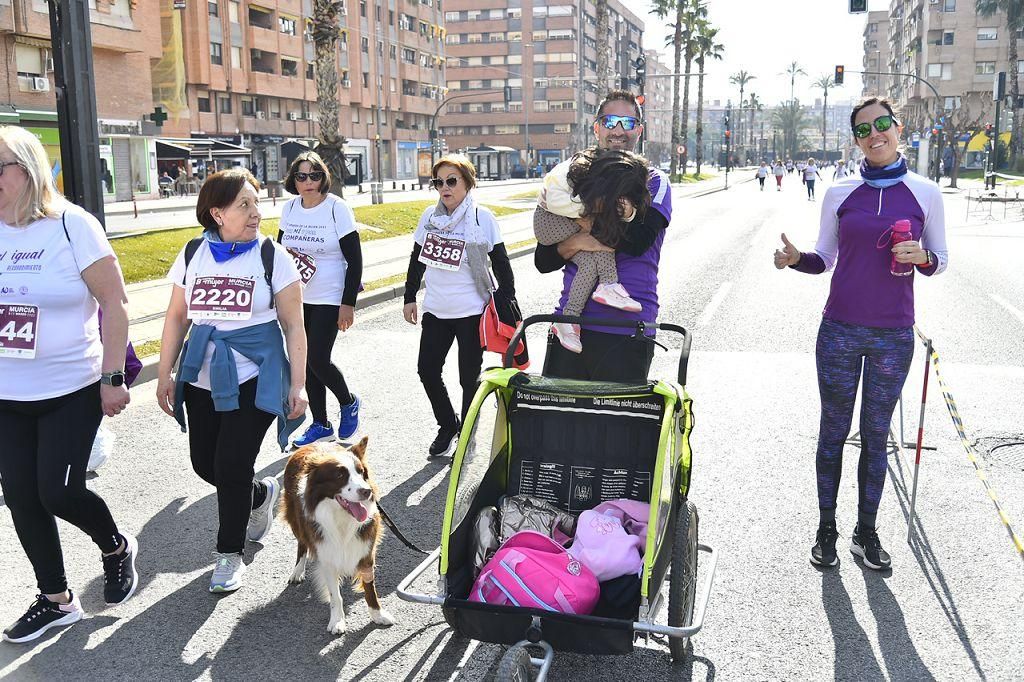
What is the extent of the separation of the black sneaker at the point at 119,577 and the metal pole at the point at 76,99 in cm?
585

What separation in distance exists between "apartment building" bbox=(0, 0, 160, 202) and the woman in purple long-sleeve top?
121 feet

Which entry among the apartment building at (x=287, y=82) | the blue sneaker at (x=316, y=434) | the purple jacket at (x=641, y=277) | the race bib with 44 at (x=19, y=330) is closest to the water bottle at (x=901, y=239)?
the purple jacket at (x=641, y=277)

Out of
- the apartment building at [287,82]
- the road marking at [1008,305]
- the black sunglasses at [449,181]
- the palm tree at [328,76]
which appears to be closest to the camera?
the black sunglasses at [449,181]

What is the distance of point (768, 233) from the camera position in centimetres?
2588

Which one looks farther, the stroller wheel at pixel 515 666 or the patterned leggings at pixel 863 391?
the patterned leggings at pixel 863 391

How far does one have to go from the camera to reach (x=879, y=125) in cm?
423

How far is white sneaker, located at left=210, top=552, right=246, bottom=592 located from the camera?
168 inches

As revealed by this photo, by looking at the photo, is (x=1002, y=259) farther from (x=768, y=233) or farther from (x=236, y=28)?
(x=236, y=28)

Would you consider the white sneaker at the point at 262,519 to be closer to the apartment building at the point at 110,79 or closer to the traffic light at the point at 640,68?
the traffic light at the point at 640,68

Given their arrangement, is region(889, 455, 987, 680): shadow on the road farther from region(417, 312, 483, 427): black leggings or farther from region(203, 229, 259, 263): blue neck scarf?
region(203, 229, 259, 263): blue neck scarf

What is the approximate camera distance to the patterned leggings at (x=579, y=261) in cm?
414

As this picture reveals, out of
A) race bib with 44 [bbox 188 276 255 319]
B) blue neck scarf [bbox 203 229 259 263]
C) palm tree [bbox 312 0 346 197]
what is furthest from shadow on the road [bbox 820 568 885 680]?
palm tree [bbox 312 0 346 197]

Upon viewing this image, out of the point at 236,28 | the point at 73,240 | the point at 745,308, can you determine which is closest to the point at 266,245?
A: the point at 73,240

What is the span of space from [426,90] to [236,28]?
3584 cm
